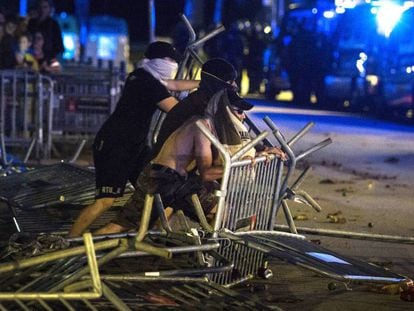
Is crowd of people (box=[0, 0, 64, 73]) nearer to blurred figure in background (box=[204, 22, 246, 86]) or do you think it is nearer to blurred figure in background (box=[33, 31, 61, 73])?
blurred figure in background (box=[33, 31, 61, 73])

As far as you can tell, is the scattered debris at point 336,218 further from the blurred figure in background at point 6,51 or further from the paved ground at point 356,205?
the blurred figure in background at point 6,51

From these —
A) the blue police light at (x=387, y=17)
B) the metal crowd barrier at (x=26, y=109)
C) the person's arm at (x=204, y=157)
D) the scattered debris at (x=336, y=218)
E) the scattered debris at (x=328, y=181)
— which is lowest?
the scattered debris at (x=328, y=181)

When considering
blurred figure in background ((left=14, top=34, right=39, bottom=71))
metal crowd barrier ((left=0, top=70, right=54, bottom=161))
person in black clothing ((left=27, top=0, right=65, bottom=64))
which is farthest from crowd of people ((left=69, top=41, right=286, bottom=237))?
person in black clothing ((left=27, top=0, right=65, bottom=64))

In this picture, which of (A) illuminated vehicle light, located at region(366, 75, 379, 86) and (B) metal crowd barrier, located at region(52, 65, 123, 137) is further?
(A) illuminated vehicle light, located at region(366, 75, 379, 86)

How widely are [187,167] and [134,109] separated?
3.12 feet

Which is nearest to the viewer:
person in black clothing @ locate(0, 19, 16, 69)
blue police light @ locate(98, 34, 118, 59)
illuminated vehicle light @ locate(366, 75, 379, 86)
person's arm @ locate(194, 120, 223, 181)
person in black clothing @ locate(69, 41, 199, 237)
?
person's arm @ locate(194, 120, 223, 181)

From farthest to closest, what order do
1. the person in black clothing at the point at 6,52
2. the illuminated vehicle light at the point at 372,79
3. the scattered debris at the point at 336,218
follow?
the illuminated vehicle light at the point at 372,79, the person in black clothing at the point at 6,52, the scattered debris at the point at 336,218

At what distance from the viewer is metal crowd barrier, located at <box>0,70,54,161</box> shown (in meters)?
14.3

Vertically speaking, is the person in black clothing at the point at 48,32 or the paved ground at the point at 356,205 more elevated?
the person in black clothing at the point at 48,32

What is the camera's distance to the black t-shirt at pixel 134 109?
800 centimetres

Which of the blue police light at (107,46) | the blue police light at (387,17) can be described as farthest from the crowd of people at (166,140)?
the blue police light at (107,46)

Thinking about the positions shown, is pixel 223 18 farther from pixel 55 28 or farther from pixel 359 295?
pixel 359 295

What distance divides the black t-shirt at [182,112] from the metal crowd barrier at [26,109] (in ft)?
22.2

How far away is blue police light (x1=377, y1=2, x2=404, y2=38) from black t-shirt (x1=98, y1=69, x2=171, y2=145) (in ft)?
63.5
